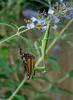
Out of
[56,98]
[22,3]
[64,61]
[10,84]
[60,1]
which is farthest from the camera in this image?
[64,61]

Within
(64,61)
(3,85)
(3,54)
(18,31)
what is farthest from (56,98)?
(18,31)

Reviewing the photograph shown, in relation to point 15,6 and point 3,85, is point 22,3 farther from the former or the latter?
point 3,85

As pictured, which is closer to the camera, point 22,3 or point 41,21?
point 41,21

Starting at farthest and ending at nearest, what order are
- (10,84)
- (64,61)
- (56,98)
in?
(64,61) → (56,98) → (10,84)

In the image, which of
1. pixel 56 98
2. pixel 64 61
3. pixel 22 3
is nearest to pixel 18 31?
pixel 22 3

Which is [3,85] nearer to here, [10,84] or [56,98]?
[10,84]

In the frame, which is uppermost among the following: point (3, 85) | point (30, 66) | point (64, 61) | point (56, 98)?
point (30, 66)

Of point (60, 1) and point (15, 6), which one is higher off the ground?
point (60, 1)

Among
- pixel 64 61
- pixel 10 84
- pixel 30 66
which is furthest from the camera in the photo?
pixel 64 61

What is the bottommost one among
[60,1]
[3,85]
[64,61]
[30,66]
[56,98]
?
[56,98]
